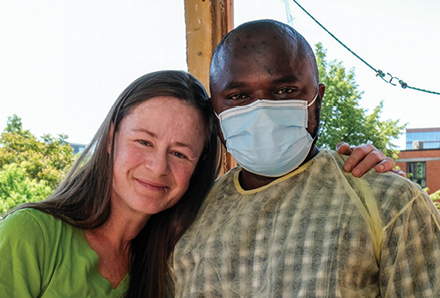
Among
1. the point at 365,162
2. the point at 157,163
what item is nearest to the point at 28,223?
the point at 157,163

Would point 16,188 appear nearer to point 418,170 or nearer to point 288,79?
point 288,79

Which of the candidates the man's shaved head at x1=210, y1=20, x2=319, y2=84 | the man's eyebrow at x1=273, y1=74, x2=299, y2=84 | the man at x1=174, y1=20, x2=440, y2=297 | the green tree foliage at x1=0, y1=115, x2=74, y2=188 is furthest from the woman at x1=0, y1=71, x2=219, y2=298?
the green tree foliage at x1=0, y1=115, x2=74, y2=188

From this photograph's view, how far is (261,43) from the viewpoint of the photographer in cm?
158

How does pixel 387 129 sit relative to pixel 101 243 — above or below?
below

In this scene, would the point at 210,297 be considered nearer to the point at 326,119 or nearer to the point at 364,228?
the point at 364,228

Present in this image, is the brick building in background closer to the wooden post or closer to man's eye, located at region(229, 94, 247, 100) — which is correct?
the wooden post

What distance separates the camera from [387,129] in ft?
77.0

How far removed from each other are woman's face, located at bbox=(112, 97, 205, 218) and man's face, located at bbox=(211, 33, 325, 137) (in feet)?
0.73

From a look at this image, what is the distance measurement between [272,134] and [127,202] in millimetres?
636

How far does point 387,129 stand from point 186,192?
2333 cm

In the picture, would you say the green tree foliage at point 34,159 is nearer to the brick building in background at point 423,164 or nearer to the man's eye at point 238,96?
the man's eye at point 238,96

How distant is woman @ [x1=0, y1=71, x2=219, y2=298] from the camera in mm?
1584

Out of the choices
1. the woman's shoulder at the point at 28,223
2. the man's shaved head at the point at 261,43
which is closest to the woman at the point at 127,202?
the woman's shoulder at the point at 28,223

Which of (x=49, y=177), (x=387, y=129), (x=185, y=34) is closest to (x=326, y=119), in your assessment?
(x=387, y=129)
